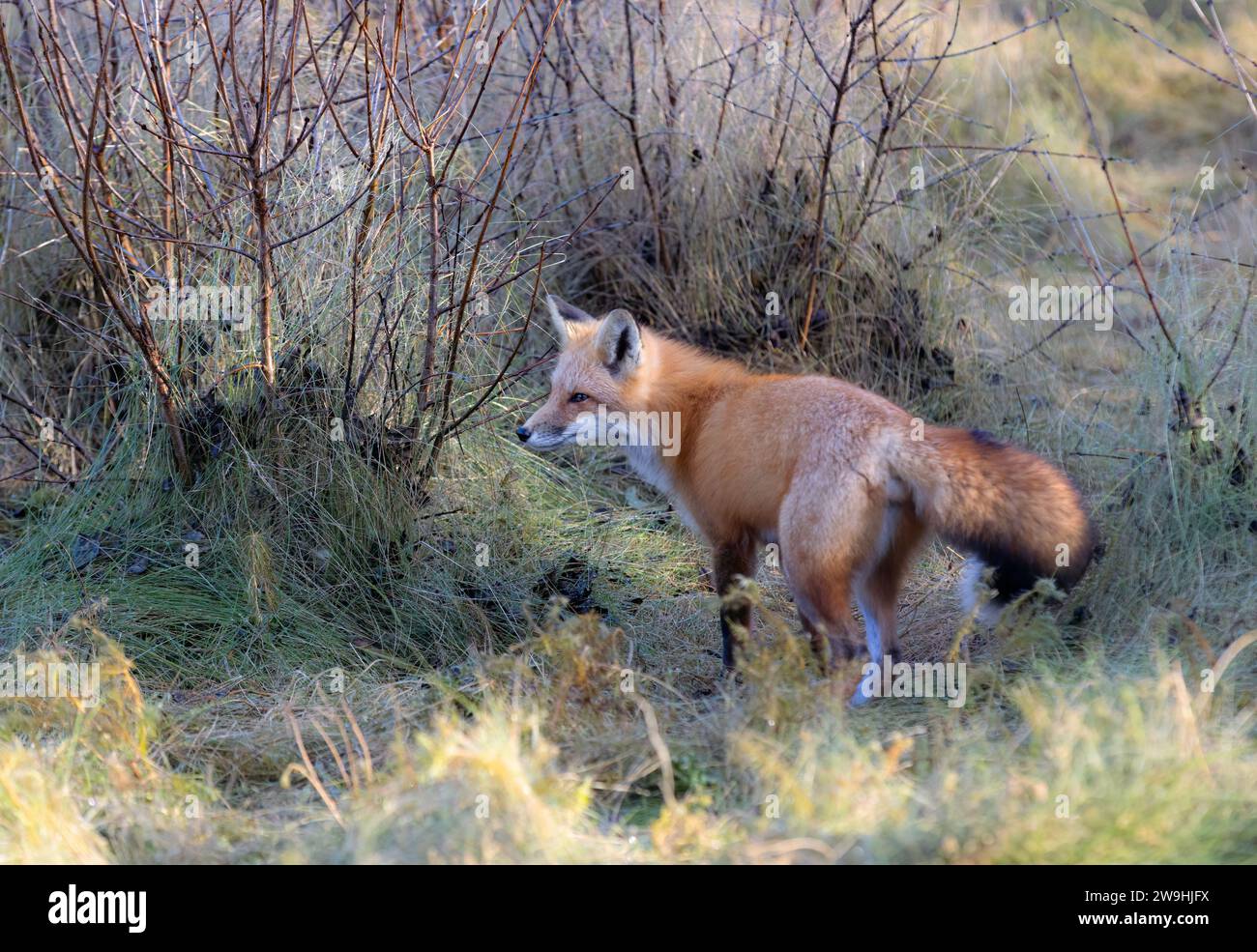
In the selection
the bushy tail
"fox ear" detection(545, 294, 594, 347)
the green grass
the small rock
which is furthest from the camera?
"fox ear" detection(545, 294, 594, 347)

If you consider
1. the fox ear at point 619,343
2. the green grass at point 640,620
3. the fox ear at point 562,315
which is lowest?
the green grass at point 640,620

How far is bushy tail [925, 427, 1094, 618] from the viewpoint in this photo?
162 inches

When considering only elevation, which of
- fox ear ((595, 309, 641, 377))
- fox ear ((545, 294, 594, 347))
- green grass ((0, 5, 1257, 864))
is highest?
fox ear ((545, 294, 594, 347))

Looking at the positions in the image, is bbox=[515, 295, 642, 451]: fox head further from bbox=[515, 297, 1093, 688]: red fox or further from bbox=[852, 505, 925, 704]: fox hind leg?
bbox=[852, 505, 925, 704]: fox hind leg

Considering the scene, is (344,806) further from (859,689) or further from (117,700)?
(859,689)

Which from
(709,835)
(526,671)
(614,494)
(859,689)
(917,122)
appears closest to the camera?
(709,835)

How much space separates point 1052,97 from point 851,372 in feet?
18.0

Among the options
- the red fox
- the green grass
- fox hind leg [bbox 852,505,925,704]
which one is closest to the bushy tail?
the red fox

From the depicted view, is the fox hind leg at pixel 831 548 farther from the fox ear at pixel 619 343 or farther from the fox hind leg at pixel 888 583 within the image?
the fox ear at pixel 619 343

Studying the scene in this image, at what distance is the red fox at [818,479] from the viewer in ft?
13.6

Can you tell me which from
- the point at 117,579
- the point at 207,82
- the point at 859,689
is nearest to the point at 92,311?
the point at 207,82

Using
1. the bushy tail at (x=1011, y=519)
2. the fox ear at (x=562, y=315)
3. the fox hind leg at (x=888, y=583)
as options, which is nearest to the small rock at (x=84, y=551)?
the fox ear at (x=562, y=315)

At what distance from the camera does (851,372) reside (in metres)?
7.00

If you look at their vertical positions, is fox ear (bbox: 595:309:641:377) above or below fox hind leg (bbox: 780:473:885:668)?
above
